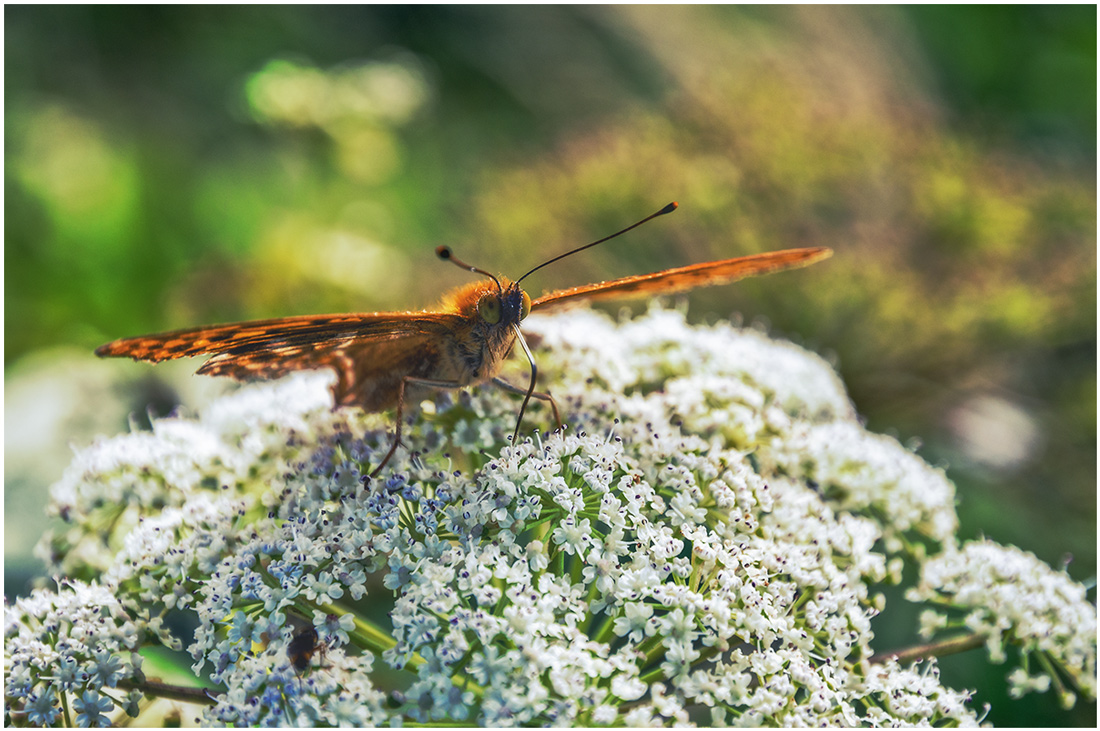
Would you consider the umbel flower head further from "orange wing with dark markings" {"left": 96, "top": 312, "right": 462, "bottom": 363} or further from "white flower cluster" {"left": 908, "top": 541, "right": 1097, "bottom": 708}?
"orange wing with dark markings" {"left": 96, "top": 312, "right": 462, "bottom": 363}

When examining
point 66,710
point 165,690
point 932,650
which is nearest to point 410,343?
point 165,690

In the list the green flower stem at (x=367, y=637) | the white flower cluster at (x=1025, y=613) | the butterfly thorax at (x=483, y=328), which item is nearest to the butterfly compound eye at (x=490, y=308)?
the butterfly thorax at (x=483, y=328)

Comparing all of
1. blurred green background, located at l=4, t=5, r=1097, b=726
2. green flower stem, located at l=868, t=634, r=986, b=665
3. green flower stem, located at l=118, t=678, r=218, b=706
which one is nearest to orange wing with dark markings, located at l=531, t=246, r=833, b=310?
green flower stem, located at l=868, t=634, r=986, b=665

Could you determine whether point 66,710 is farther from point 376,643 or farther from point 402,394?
point 402,394

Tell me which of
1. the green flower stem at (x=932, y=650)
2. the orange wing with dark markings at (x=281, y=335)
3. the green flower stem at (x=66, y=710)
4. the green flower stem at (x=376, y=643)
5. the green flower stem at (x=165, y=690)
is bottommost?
the green flower stem at (x=66, y=710)

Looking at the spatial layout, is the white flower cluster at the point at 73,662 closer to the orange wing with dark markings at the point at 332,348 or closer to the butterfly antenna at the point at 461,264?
the orange wing with dark markings at the point at 332,348

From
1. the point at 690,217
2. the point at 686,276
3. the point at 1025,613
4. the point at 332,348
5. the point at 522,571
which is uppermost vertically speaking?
the point at 690,217

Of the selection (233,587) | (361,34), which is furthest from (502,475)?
(361,34)

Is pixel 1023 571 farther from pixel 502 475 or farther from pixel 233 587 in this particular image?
pixel 233 587
